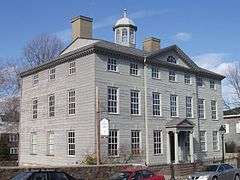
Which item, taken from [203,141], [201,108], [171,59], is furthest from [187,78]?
[203,141]

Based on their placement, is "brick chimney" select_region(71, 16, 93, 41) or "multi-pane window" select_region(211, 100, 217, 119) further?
"multi-pane window" select_region(211, 100, 217, 119)

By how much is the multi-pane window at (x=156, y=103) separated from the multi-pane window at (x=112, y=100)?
5239 mm

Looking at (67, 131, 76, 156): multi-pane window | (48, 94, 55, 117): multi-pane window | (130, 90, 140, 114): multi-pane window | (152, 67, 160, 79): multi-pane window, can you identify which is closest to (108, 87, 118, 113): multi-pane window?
(130, 90, 140, 114): multi-pane window

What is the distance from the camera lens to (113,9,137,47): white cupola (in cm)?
4984

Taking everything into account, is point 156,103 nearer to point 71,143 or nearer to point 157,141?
point 157,141

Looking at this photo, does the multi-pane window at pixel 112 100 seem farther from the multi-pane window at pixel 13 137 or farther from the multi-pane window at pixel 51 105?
the multi-pane window at pixel 13 137

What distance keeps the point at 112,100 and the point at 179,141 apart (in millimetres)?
10820

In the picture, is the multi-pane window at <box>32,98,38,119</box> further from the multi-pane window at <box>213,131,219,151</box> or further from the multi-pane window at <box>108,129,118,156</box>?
the multi-pane window at <box>213,131,219,151</box>

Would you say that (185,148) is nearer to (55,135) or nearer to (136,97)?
(136,97)

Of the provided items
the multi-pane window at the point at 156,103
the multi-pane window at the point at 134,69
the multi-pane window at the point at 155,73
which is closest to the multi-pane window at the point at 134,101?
the multi-pane window at the point at 134,69

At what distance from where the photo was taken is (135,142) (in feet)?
129

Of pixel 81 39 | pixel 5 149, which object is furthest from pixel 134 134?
pixel 5 149

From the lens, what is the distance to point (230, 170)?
26.4 meters

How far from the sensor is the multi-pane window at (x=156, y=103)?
137 feet
